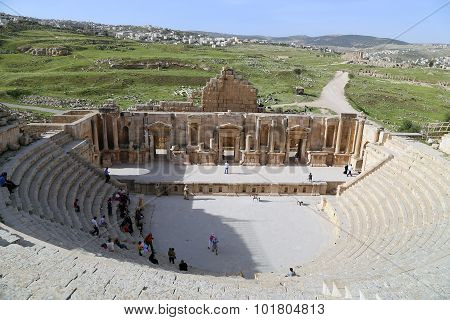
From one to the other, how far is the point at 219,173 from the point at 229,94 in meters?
6.80

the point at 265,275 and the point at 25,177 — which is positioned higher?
the point at 25,177

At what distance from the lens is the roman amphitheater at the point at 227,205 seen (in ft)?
30.7

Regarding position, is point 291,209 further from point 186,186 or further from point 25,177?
point 25,177

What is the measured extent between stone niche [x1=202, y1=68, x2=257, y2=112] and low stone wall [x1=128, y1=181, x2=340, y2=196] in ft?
25.7

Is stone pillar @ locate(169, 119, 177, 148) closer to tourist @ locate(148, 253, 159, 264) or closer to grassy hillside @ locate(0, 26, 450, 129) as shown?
tourist @ locate(148, 253, 159, 264)

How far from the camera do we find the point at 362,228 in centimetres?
1684

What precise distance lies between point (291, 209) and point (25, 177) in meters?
13.0

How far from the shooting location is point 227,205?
67.1 feet

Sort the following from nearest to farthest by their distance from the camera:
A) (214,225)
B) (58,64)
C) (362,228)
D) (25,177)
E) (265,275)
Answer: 1. (265,275)
2. (25,177)
3. (362,228)
4. (214,225)
5. (58,64)

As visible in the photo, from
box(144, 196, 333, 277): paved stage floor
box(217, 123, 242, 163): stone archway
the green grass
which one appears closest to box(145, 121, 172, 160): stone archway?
box(217, 123, 242, 163): stone archway

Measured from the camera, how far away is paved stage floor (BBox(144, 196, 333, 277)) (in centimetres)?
1526

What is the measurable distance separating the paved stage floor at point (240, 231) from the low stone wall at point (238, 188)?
0.45 m

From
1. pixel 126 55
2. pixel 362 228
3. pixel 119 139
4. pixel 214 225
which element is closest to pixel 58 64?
pixel 126 55

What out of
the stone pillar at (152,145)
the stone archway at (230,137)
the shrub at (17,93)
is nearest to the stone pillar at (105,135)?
the stone pillar at (152,145)
